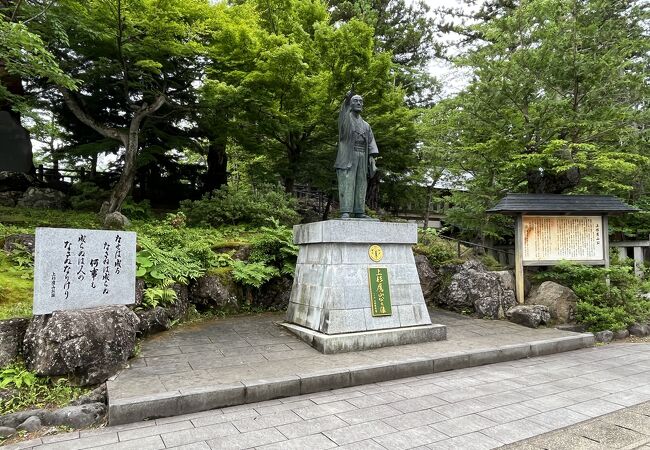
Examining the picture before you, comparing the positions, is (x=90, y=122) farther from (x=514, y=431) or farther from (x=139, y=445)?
(x=514, y=431)

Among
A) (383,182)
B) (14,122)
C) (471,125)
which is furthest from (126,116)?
(471,125)

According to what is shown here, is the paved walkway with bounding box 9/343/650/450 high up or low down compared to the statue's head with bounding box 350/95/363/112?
down

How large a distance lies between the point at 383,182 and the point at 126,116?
10.3 m

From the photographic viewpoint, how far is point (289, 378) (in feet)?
15.5

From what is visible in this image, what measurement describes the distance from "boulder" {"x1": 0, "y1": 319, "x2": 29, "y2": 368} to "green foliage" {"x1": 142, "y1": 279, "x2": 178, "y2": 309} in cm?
193

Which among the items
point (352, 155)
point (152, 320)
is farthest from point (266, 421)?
point (352, 155)

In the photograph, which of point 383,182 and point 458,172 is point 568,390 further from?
point 383,182

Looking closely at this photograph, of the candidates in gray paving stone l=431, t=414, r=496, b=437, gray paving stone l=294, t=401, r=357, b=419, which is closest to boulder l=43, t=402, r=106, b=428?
gray paving stone l=294, t=401, r=357, b=419

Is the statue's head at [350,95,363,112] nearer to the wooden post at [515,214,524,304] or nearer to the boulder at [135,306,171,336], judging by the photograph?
the wooden post at [515,214,524,304]

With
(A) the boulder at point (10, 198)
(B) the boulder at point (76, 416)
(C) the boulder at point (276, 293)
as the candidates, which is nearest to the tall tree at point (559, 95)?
(C) the boulder at point (276, 293)

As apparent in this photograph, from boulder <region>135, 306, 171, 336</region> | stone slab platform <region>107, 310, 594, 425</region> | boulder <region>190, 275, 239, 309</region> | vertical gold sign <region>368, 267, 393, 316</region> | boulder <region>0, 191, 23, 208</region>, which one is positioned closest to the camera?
stone slab platform <region>107, 310, 594, 425</region>

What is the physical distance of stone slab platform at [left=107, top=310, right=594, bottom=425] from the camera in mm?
4203

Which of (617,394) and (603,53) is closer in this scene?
(617,394)

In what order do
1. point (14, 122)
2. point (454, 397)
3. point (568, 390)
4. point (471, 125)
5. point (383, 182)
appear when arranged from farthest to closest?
point (383, 182) → point (14, 122) → point (471, 125) → point (568, 390) → point (454, 397)
